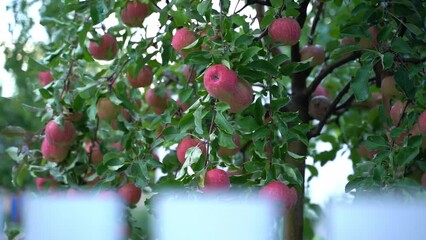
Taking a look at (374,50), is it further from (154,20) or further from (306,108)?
(154,20)

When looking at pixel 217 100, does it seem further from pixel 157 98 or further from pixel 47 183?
pixel 47 183

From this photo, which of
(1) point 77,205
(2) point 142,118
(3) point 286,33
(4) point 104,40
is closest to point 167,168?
(2) point 142,118

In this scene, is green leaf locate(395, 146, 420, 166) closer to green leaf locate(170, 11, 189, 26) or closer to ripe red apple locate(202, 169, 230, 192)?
ripe red apple locate(202, 169, 230, 192)

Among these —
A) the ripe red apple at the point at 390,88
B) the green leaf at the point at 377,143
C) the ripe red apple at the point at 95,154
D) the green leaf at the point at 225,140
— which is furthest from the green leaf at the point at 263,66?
the ripe red apple at the point at 95,154

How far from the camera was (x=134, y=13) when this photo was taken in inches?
46.8

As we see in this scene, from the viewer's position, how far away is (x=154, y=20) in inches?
49.1

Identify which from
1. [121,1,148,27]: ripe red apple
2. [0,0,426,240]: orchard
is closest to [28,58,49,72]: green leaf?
[0,0,426,240]: orchard

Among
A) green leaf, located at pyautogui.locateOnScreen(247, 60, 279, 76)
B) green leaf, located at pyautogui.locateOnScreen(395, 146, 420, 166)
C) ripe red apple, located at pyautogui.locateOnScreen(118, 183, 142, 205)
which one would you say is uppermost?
green leaf, located at pyautogui.locateOnScreen(247, 60, 279, 76)

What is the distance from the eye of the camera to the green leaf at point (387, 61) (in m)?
1.01

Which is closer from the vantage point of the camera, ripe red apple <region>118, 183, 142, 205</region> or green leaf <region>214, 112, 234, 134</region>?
green leaf <region>214, 112, 234, 134</region>

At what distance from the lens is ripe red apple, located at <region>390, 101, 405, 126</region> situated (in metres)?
1.15

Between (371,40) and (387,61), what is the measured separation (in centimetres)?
12

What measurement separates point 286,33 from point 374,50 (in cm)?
16

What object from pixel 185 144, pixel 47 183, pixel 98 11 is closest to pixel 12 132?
pixel 47 183
